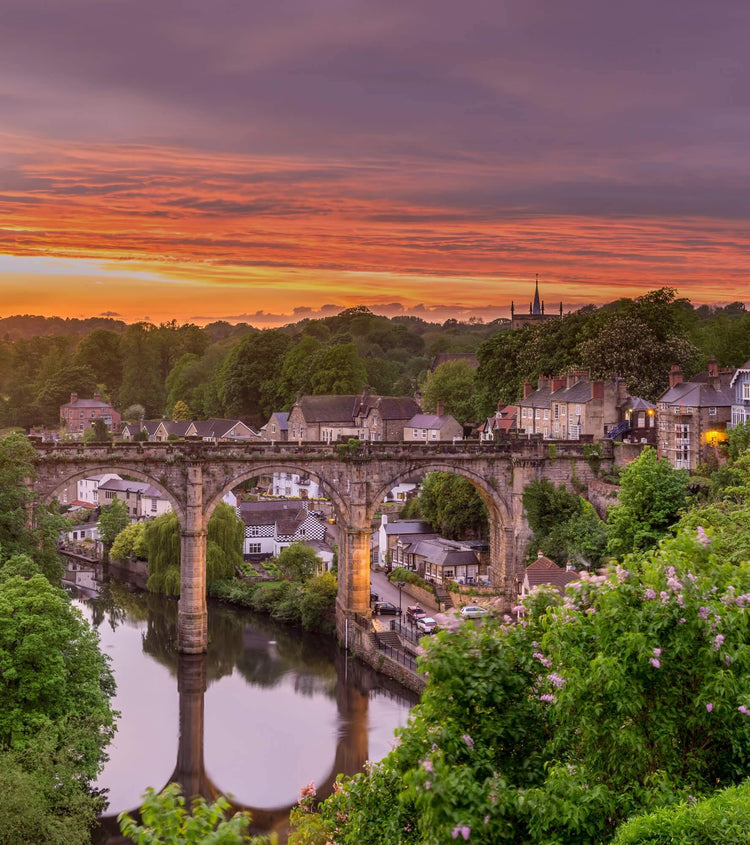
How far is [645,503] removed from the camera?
4478 centimetres

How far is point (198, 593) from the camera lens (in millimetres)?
47031

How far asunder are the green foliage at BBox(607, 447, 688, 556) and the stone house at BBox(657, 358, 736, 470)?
521 cm

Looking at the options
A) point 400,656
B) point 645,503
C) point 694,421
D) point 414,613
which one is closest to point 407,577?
point 414,613

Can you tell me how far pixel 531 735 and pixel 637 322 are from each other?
53.0 m

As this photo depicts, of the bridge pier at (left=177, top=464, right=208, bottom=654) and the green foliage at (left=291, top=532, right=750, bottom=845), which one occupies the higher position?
the green foliage at (left=291, top=532, right=750, bottom=845)

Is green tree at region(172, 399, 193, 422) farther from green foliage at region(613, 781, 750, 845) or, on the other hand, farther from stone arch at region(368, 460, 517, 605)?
green foliage at region(613, 781, 750, 845)

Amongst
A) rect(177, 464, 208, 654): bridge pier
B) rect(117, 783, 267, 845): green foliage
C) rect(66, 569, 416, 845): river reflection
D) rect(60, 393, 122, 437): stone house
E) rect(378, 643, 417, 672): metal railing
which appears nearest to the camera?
rect(117, 783, 267, 845): green foliage

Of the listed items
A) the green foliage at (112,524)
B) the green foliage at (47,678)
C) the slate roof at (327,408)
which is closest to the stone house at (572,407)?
the slate roof at (327,408)

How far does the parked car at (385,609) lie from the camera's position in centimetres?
5028

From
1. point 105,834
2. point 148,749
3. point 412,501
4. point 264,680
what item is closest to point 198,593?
Result: point 264,680

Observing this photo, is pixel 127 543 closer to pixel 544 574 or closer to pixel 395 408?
pixel 544 574

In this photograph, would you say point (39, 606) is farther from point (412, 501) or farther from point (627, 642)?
point (412, 501)

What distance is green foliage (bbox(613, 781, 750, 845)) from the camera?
11219 mm

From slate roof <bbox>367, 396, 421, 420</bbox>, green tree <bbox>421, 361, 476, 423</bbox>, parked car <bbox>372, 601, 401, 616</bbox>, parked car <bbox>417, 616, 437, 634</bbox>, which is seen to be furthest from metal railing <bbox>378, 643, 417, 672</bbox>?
slate roof <bbox>367, 396, 421, 420</bbox>
